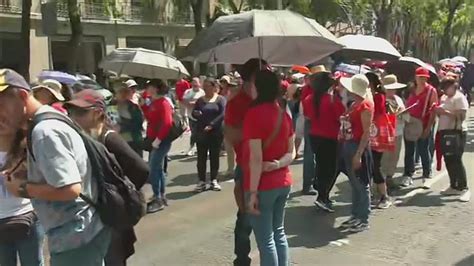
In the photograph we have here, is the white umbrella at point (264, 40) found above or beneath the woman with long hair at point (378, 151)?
above

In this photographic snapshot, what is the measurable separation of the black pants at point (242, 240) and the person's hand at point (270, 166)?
0.73 meters

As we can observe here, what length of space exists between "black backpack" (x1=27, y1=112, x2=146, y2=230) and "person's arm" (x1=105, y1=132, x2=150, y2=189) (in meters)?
0.44

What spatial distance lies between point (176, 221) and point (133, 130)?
117 cm

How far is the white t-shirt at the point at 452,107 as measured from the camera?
7746 millimetres

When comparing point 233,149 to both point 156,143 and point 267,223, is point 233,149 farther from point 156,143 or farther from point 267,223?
point 156,143

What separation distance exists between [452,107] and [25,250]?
5.78 meters

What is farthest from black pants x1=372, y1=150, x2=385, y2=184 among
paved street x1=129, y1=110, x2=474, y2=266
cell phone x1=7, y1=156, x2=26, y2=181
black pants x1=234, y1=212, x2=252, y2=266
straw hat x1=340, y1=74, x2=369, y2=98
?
cell phone x1=7, y1=156, x2=26, y2=181

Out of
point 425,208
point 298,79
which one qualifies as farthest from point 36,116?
point 298,79

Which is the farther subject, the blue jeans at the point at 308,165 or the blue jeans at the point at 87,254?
the blue jeans at the point at 308,165

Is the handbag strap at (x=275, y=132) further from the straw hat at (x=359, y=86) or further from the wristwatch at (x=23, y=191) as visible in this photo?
the straw hat at (x=359, y=86)

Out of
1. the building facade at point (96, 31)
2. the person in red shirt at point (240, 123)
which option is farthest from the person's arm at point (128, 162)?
the building facade at point (96, 31)

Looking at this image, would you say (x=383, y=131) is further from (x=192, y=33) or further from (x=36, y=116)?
(x=192, y=33)

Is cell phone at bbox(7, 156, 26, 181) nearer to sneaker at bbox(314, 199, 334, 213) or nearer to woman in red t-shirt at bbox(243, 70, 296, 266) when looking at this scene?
woman in red t-shirt at bbox(243, 70, 296, 266)

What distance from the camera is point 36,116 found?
105 inches
